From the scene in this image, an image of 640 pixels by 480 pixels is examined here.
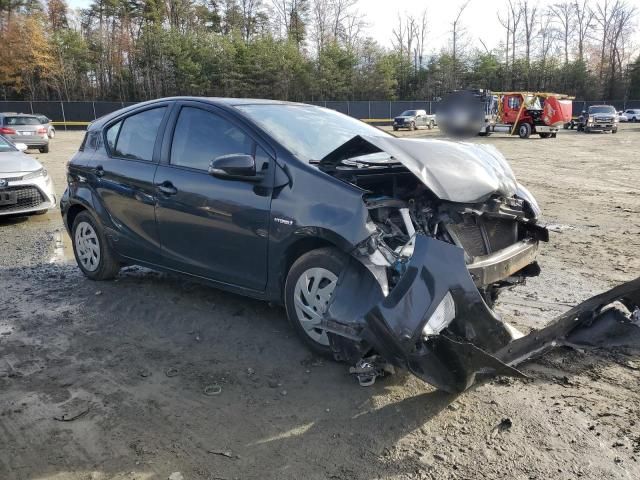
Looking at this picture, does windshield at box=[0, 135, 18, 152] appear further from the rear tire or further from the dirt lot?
the rear tire

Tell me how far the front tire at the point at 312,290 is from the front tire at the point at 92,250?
243 centimetres

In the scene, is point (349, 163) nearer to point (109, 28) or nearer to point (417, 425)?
point (417, 425)

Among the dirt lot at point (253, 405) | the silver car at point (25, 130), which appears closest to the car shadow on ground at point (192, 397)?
the dirt lot at point (253, 405)

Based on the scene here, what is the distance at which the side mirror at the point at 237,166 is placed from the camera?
370cm

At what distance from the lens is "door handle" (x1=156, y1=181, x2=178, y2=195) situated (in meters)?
4.32

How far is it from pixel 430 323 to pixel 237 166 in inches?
68.0

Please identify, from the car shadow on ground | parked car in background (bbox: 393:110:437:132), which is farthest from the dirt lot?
parked car in background (bbox: 393:110:437:132)

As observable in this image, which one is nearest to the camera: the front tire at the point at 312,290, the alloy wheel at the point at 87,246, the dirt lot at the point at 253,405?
the dirt lot at the point at 253,405

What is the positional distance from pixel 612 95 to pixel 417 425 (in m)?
64.3

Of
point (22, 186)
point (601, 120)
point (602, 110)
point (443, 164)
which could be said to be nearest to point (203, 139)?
point (443, 164)

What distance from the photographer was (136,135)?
16.0ft

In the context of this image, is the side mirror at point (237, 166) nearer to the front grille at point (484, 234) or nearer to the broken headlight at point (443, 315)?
the front grille at point (484, 234)

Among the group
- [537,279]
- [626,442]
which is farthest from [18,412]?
[537,279]

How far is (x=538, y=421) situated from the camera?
2881 mm
